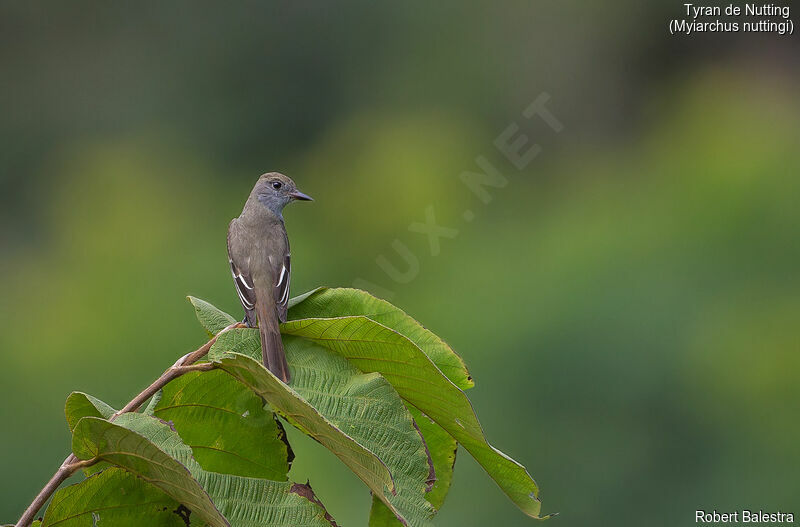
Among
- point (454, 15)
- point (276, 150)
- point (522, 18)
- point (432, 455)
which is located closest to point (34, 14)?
point (276, 150)

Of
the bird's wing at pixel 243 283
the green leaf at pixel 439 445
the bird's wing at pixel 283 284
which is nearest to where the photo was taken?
the green leaf at pixel 439 445

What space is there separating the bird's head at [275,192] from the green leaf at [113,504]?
2364mm

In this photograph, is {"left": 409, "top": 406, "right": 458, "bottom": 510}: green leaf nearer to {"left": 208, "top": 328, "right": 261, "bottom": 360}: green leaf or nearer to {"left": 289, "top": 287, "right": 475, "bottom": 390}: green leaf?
{"left": 289, "top": 287, "right": 475, "bottom": 390}: green leaf

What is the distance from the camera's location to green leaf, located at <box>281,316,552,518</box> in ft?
6.56

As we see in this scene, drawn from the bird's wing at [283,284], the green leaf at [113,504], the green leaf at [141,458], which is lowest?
the green leaf at [113,504]

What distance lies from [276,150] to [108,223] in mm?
4022

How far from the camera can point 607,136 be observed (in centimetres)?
1386

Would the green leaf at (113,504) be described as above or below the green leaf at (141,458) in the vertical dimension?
below

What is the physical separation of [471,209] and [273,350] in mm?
8695

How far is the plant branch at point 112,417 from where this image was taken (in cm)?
177

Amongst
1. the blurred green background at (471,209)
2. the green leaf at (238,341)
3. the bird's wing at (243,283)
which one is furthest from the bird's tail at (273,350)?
the blurred green background at (471,209)

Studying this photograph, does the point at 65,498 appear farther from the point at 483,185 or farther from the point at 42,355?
the point at 483,185

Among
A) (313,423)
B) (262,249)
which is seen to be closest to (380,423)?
(313,423)

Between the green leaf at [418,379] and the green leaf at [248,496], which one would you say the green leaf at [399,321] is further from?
the green leaf at [248,496]
